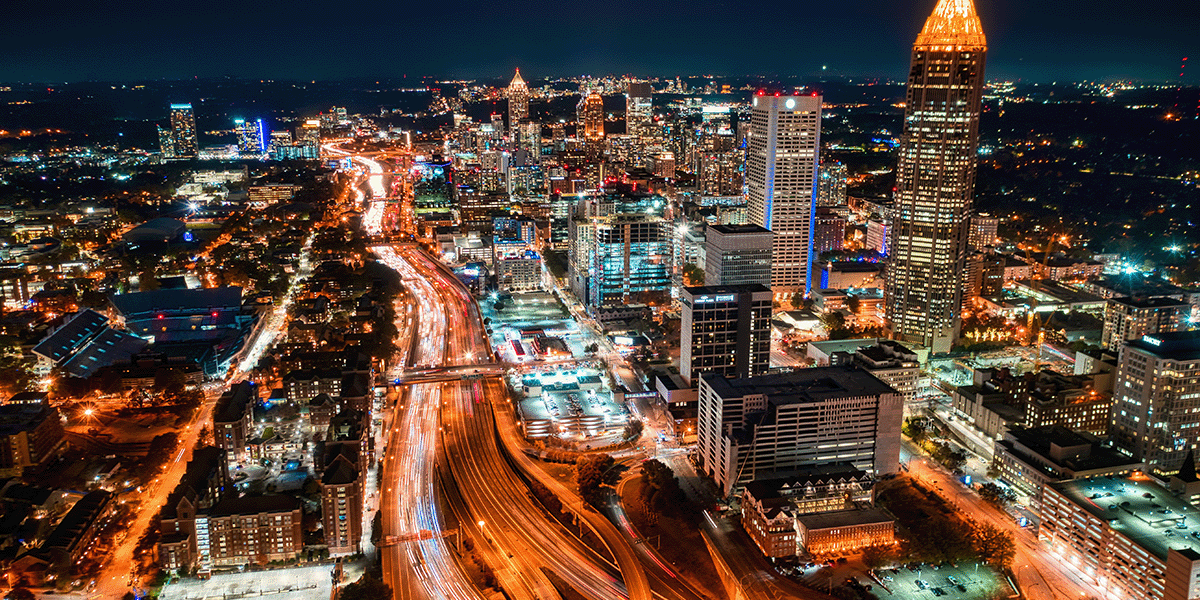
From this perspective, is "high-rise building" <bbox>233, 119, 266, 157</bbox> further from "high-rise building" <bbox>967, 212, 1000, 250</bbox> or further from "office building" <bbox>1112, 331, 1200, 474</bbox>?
"office building" <bbox>1112, 331, 1200, 474</bbox>

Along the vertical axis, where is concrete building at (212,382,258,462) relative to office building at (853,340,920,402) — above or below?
below

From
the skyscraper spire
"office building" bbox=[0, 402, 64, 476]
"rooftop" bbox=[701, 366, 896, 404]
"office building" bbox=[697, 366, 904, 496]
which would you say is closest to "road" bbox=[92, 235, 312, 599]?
"office building" bbox=[0, 402, 64, 476]

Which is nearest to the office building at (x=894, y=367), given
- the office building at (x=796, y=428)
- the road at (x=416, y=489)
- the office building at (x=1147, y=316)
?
the office building at (x=796, y=428)

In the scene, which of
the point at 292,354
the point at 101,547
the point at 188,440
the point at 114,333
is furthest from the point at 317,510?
the point at 114,333

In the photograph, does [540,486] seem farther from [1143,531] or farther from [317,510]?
[1143,531]

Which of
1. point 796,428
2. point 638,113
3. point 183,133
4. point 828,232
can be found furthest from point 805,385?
point 183,133
